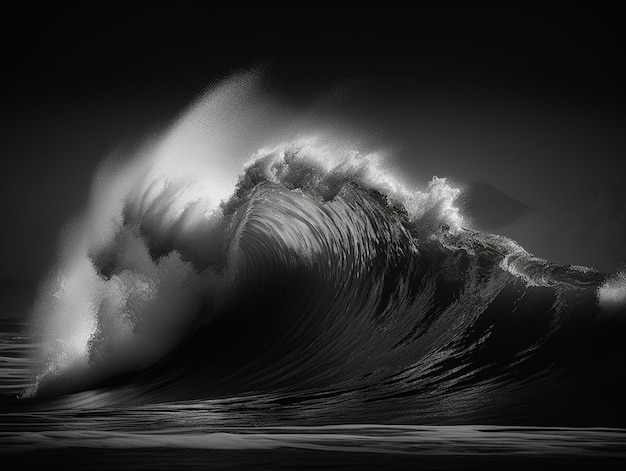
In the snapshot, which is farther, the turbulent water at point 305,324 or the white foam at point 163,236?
the white foam at point 163,236

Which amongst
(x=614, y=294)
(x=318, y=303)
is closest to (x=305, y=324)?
(x=318, y=303)

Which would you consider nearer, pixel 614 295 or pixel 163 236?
pixel 614 295

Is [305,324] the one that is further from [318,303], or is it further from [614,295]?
[614,295]

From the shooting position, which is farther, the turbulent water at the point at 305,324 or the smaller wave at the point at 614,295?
the smaller wave at the point at 614,295

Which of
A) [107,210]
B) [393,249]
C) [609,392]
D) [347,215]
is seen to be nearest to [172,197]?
[107,210]

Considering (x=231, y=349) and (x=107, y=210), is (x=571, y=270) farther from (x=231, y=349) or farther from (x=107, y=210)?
(x=107, y=210)
